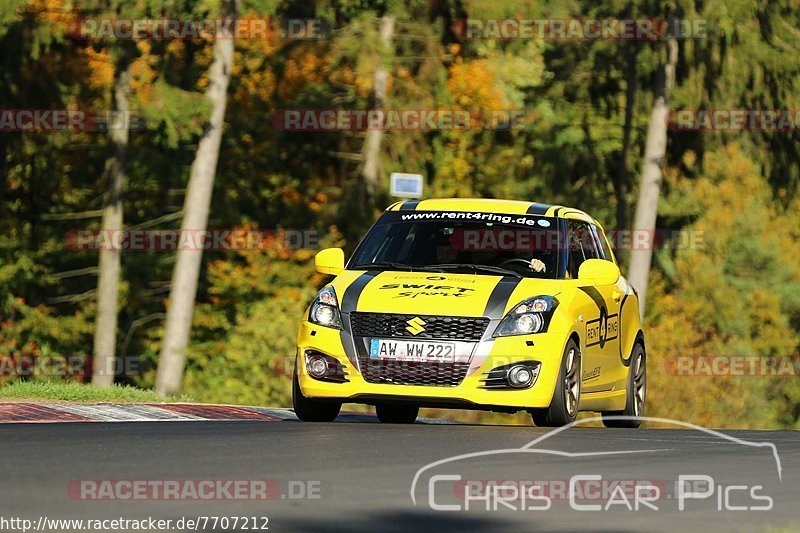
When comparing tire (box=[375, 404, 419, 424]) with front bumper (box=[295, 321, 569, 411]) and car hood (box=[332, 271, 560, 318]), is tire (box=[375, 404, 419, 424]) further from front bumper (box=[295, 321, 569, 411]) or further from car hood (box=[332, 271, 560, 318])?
front bumper (box=[295, 321, 569, 411])

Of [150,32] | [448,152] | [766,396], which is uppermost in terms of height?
[150,32]

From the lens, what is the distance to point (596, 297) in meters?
15.3

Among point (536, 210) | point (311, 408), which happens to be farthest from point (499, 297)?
point (536, 210)

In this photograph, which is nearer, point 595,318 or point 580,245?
point 595,318

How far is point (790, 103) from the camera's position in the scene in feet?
124

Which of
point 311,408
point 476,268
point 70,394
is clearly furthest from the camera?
point 70,394

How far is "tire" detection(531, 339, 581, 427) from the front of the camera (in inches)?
548

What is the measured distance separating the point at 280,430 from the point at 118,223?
26635 mm

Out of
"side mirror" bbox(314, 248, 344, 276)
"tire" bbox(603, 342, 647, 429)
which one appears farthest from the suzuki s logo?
"tire" bbox(603, 342, 647, 429)

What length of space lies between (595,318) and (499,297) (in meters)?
1.58

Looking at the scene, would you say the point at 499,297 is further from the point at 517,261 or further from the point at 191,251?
the point at 191,251

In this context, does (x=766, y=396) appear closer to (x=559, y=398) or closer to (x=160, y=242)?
(x=160, y=242)

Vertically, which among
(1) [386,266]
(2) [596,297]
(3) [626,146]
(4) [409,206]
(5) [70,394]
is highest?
(4) [409,206]

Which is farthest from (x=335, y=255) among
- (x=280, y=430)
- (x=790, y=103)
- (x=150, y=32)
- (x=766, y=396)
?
(x=766, y=396)
